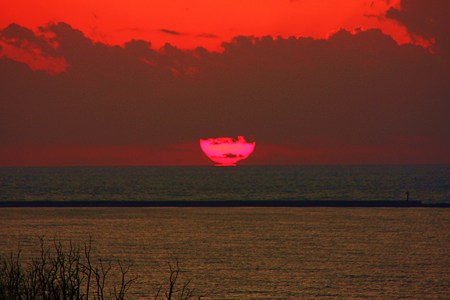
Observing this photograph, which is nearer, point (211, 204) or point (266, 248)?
point (266, 248)

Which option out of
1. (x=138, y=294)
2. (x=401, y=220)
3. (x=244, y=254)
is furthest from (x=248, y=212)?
(x=138, y=294)

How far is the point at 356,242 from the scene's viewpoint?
6144cm

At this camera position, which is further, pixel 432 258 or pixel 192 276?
pixel 432 258

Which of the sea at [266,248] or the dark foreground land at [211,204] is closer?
the sea at [266,248]

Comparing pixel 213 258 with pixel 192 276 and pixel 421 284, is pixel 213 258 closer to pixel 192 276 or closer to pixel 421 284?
pixel 192 276

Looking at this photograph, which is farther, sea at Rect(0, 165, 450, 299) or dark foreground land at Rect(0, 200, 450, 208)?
dark foreground land at Rect(0, 200, 450, 208)

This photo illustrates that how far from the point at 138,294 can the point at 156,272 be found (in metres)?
7.25

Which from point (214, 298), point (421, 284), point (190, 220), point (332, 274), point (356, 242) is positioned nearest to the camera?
point (214, 298)

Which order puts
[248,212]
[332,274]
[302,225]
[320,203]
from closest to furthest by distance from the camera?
[332,274]
[302,225]
[248,212]
[320,203]

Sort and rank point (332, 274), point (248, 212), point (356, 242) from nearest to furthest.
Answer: point (332, 274)
point (356, 242)
point (248, 212)

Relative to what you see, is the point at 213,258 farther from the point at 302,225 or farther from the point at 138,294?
the point at 302,225

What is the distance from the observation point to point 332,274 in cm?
4209

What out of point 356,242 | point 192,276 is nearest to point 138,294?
point 192,276

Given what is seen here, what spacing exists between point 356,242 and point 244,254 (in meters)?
13.8
